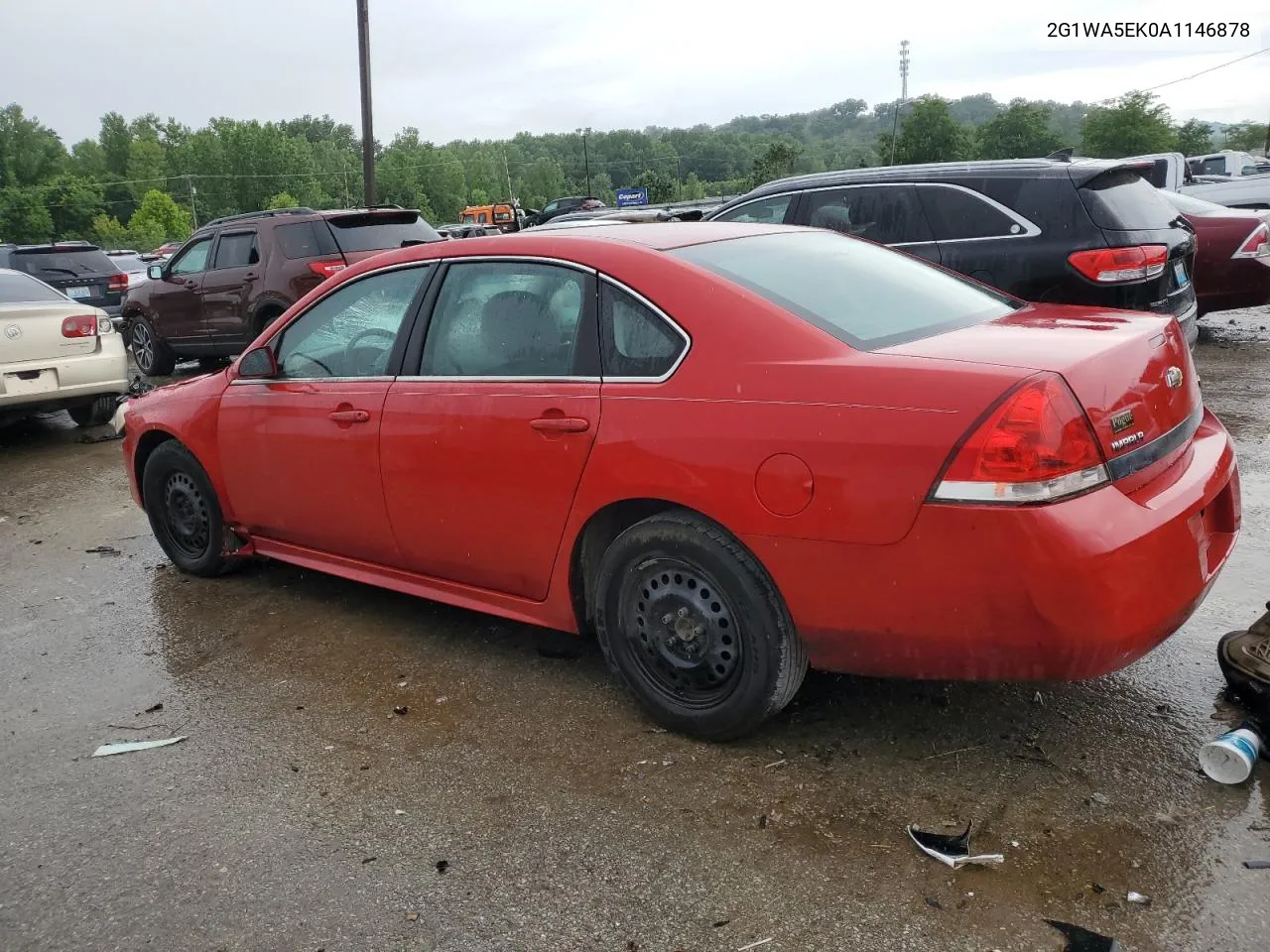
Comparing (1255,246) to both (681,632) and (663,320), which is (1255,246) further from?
(681,632)

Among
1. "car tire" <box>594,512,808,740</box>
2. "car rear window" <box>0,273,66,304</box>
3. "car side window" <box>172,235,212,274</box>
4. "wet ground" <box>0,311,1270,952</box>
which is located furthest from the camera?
"car side window" <box>172,235,212,274</box>

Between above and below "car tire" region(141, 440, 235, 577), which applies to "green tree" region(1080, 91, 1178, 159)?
above

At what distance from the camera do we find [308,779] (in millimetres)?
3188

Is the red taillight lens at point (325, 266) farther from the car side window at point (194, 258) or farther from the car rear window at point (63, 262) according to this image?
the car rear window at point (63, 262)

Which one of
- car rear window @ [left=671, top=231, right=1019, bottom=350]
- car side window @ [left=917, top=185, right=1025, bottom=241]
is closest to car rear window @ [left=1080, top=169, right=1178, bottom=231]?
car side window @ [left=917, top=185, right=1025, bottom=241]

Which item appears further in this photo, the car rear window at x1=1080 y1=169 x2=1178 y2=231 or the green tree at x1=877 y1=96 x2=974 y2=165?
the green tree at x1=877 y1=96 x2=974 y2=165

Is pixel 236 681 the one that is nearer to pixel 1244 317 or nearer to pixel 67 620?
pixel 67 620

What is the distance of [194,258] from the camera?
475 inches

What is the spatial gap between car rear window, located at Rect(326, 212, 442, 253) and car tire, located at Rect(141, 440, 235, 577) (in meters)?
6.08

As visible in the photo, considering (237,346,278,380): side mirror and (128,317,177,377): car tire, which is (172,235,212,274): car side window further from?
(237,346,278,380): side mirror

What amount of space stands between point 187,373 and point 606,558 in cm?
1207

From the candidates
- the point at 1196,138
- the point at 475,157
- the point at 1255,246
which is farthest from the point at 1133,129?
the point at 475,157

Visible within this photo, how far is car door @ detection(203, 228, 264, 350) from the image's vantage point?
36.8ft

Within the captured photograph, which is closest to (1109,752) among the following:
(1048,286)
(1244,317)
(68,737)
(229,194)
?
(68,737)
